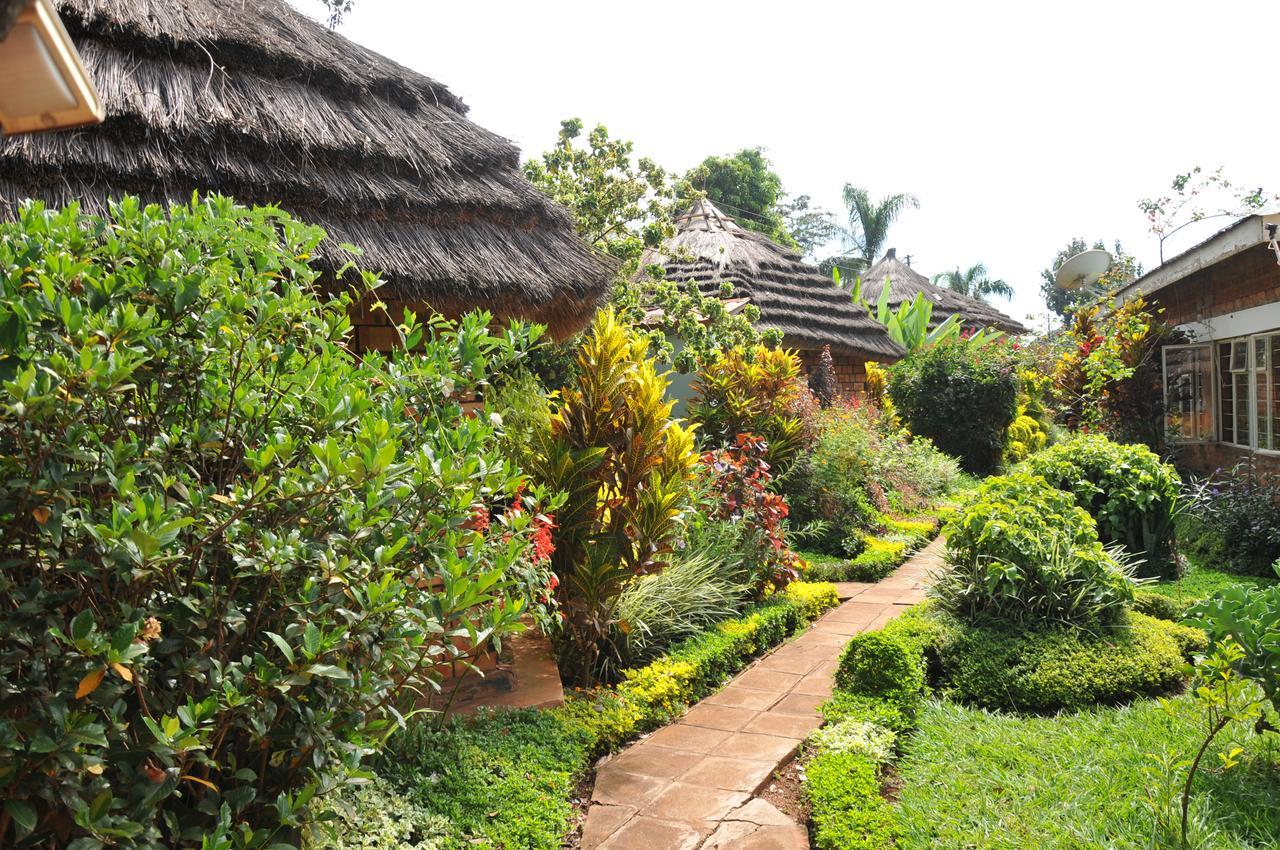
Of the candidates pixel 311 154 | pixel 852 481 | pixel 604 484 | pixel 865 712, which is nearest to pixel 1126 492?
pixel 852 481

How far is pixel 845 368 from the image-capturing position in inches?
688

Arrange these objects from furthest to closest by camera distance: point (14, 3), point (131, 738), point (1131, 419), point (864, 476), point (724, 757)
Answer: point (1131, 419) < point (864, 476) < point (724, 757) < point (131, 738) < point (14, 3)

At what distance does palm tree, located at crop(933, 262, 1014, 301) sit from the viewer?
51406 millimetres

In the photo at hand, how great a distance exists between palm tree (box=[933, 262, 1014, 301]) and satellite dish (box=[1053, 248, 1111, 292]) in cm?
3839

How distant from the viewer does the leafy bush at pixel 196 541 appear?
2037 millimetres

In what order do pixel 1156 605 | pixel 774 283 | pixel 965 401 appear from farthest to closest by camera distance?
pixel 774 283
pixel 965 401
pixel 1156 605

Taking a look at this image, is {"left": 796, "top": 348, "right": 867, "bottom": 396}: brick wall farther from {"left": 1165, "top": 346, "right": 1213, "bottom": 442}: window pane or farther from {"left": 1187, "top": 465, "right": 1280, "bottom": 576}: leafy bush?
{"left": 1187, "top": 465, "right": 1280, "bottom": 576}: leafy bush

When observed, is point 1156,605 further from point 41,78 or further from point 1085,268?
point 1085,268

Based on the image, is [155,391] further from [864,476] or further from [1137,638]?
[864,476]

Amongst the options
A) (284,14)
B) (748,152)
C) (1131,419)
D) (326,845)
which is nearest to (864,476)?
(1131,419)

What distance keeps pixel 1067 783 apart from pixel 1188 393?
33.6 feet

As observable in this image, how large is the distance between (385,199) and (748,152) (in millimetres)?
25456

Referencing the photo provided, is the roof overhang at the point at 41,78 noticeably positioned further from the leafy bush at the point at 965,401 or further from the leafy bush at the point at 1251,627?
the leafy bush at the point at 965,401

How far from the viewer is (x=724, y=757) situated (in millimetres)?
4359
